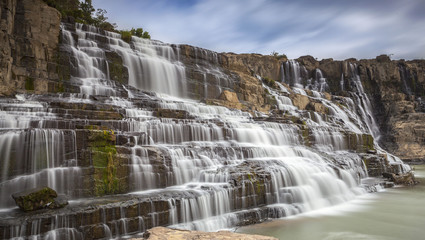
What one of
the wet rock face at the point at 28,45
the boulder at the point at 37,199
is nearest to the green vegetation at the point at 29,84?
the wet rock face at the point at 28,45

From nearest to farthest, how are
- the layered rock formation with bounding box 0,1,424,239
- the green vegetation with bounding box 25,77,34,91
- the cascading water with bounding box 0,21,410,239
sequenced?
the cascading water with bounding box 0,21,410,239 → the layered rock formation with bounding box 0,1,424,239 → the green vegetation with bounding box 25,77,34,91

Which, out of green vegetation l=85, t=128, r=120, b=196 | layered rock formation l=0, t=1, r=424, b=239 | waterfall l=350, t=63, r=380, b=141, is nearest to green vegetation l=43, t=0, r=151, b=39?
layered rock formation l=0, t=1, r=424, b=239

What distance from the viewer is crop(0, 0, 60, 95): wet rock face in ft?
45.2

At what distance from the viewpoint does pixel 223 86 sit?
25875 millimetres

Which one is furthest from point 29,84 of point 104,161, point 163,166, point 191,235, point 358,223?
point 358,223

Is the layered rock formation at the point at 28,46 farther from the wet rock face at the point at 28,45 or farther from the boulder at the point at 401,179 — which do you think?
the boulder at the point at 401,179

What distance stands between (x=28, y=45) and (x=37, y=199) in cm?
1243

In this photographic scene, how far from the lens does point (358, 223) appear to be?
27.6ft

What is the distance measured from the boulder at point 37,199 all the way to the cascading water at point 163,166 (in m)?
0.55

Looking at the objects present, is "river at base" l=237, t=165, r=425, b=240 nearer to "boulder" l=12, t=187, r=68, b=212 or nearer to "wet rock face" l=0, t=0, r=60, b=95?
"boulder" l=12, t=187, r=68, b=212

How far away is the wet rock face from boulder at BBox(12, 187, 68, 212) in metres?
8.60

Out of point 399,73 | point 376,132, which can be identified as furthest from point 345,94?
point 399,73

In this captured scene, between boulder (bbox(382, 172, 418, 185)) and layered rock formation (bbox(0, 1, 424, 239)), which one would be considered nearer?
layered rock formation (bbox(0, 1, 424, 239))

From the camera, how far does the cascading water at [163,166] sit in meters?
6.75
